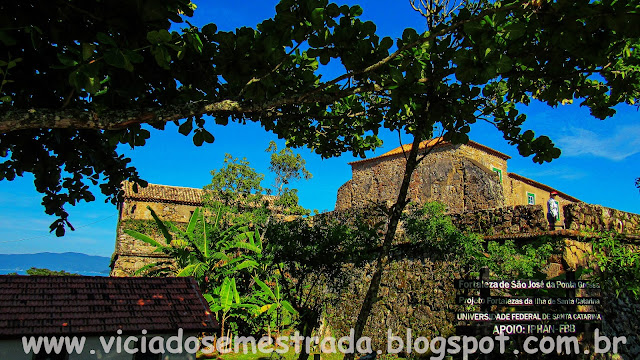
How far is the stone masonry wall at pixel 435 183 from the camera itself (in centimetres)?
2301

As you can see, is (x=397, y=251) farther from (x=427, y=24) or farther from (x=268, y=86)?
(x=268, y=86)

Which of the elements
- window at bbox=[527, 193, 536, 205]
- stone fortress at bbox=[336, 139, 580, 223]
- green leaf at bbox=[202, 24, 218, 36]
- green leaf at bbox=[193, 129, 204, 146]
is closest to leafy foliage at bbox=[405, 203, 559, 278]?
green leaf at bbox=[193, 129, 204, 146]

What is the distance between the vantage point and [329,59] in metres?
4.07

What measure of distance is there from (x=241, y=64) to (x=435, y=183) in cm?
2303

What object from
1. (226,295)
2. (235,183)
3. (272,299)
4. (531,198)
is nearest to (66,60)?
(272,299)

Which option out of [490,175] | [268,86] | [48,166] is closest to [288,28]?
[268,86]

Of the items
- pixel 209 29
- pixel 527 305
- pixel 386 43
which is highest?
pixel 209 29

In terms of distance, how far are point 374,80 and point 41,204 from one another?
15.1ft

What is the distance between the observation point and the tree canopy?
309cm

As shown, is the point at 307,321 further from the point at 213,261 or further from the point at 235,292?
the point at 213,261

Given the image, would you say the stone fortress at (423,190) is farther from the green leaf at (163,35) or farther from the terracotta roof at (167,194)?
the green leaf at (163,35)

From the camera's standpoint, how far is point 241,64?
3785mm

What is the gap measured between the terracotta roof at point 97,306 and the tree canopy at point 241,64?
118 inches

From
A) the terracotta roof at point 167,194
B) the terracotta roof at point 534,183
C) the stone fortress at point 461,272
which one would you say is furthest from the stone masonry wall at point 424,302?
the terracotta roof at point 534,183
